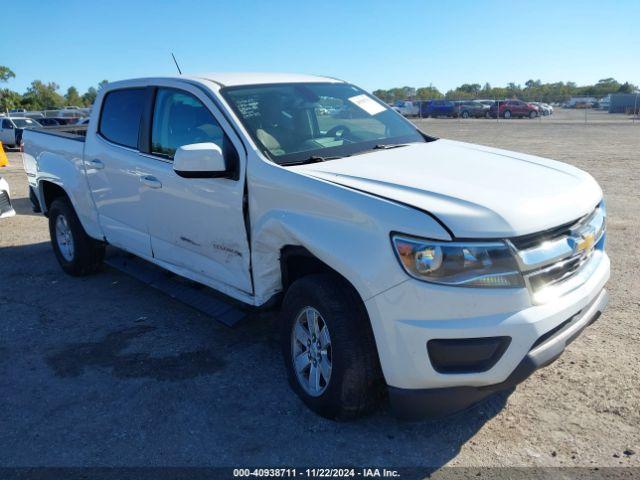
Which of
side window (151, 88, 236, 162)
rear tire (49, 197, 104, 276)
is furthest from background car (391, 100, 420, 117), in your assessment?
side window (151, 88, 236, 162)

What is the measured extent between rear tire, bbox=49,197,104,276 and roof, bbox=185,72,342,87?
7.73 feet

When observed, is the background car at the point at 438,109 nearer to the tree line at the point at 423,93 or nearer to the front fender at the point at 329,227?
the tree line at the point at 423,93

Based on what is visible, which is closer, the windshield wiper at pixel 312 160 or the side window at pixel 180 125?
the windshield wiper at pixel 312 160

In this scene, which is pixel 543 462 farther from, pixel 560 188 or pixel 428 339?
pixel 560 188

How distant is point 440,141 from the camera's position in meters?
4.48

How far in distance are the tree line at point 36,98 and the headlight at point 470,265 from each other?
68487mm

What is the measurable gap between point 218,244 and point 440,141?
73.2 inches

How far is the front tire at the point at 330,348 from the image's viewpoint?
9.78 feet

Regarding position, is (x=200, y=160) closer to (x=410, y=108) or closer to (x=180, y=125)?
(x=180, y=125)

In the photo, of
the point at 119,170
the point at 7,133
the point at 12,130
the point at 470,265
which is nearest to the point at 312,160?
the point at 470,265

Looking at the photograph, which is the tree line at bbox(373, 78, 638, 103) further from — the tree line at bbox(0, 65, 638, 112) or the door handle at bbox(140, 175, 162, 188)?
the door handle at bbox(140, 175, 162, 188)

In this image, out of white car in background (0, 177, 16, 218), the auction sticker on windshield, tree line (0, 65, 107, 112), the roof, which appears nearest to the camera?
the roof

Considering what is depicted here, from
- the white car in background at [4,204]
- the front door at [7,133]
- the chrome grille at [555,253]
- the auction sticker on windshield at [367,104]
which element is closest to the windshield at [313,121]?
the auction sticker on windshield at [367,104]

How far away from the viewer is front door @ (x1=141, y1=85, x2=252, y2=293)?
3709mm
